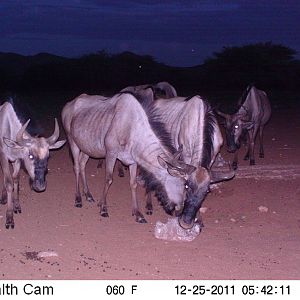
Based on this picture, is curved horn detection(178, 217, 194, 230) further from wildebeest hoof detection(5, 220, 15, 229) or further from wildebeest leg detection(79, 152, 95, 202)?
wildebeest leg detection(79, 152, 95, 202)

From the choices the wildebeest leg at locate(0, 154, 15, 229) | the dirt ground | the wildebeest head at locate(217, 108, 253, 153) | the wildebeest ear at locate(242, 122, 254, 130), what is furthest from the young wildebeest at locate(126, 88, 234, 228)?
the wildebeest ear at locate(242, 122, 254, 130)

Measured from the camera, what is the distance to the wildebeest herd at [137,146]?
747 centimetres

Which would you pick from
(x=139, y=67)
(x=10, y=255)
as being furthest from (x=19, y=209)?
(x=139, y=67)

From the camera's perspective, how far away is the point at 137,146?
821 cm

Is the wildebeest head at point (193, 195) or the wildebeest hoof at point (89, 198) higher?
the wildebeest head at point (193, 195)

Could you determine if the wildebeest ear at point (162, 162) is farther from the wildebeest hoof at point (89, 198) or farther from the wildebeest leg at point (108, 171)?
the wildebeest hoof at point (89, 198)

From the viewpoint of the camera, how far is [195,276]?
20.2ft

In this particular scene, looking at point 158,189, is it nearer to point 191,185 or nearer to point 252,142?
point 191,185

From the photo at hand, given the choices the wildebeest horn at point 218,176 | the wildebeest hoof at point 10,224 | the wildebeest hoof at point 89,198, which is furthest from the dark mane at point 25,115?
the wildebeest horn at point 218,176

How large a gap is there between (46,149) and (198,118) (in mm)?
2163

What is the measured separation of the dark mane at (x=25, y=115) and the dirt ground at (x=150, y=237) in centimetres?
126

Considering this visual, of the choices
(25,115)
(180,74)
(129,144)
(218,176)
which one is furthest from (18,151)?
(180,74)
